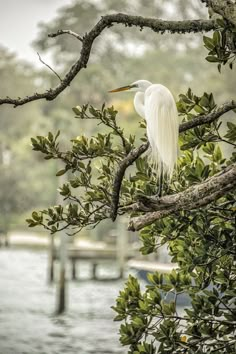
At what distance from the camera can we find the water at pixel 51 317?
1162cm

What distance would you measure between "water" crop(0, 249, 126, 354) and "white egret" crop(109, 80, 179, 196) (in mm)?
7166

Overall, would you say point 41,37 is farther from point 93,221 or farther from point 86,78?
point 93,221

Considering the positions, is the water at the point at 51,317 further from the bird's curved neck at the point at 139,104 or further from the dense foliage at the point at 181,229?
the dense foliage at the point at 181,229

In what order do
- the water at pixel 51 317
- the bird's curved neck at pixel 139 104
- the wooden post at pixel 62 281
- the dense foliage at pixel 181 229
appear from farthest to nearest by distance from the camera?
the wooden post at pixel 62 281 < the water at pixel 51 317 < the bird's curved neck at pixel 139 104 < the dense foliage at pixel 181 229

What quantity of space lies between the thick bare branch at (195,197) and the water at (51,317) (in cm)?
810

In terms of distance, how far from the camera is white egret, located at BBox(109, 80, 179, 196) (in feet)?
11.8

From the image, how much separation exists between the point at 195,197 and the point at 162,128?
1.03m

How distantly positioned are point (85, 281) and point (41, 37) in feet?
28.8

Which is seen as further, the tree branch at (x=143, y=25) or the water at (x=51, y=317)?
the water at (x=51, y=317)

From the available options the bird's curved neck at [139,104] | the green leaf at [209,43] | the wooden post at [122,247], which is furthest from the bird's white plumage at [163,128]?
the wooden post at [122,247]

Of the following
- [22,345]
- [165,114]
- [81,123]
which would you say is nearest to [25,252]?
[81,123]

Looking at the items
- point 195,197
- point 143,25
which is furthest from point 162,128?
point 195,197

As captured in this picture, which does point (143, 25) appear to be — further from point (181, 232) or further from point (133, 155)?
point (181, 232)

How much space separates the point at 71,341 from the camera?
12219 millimetres
